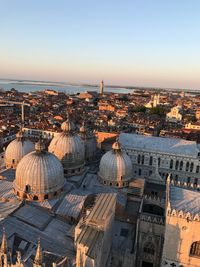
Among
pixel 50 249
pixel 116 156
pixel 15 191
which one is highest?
pixel 116 156

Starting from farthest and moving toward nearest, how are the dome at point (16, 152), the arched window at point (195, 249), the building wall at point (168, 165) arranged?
the building wall at point (168, 165), the dome at point (16, 152), the arched window at point (195, 249)

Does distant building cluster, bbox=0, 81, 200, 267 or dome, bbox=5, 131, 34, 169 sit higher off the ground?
dome, bbox=5, 131, 34, 169

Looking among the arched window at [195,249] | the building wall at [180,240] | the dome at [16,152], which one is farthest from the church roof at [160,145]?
the building wall at [180,240]

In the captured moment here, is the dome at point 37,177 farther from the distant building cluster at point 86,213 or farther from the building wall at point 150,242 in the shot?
the building wall at point 150,242

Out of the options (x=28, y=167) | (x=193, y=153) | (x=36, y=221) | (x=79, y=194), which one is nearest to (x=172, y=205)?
(x=79, y=194)

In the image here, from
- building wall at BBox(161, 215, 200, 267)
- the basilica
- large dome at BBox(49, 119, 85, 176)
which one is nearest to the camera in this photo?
the basilica

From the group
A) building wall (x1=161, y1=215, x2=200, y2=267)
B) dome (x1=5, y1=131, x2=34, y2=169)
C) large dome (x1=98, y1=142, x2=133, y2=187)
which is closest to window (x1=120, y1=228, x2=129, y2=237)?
building wall (x1=161, y1=215, x2=200, y2=267)

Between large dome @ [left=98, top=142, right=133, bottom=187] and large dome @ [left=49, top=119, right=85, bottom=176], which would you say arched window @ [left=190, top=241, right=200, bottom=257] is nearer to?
large dome @ [left=98, top=142, right=133, bottom=187]

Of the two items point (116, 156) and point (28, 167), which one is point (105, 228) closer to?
point (28, 167)
